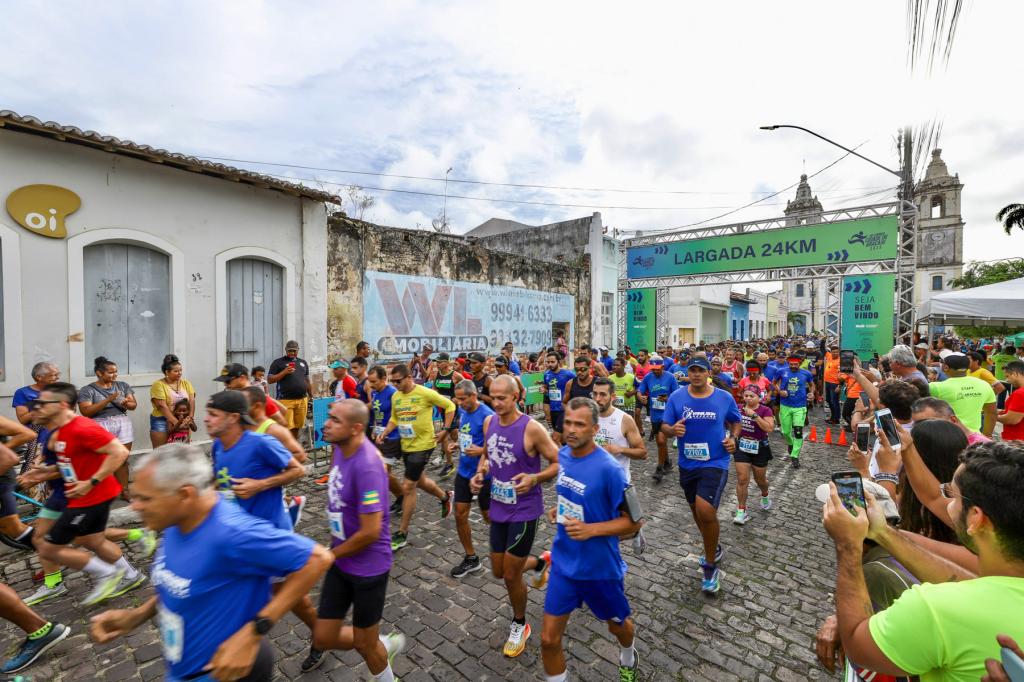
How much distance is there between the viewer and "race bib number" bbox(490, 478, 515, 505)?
3723 millimetres

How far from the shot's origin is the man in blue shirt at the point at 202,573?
1.95 meters

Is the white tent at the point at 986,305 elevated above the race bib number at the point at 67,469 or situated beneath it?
elevated above

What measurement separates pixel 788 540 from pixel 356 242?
9978 millimetres

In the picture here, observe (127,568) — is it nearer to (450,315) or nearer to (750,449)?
(750,449)

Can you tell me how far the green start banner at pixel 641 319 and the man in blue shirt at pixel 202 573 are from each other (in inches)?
799

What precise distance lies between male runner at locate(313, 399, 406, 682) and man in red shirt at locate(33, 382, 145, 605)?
2.23 meters

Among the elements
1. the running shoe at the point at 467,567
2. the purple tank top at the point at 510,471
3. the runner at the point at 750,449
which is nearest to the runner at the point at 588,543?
the purple tank top at the point at 510,471

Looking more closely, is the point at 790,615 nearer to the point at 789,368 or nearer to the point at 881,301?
the point at 789,368

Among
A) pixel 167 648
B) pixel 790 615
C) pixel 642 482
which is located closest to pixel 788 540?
pixel 790 615

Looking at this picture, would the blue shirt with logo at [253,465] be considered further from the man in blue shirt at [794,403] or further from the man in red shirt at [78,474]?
the man in blue shirt at [794,403]

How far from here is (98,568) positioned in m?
4.04

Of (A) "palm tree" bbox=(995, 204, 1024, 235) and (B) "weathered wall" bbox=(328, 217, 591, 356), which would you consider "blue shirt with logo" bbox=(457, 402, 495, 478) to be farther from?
(A) "palm tree" bbox=(995, 204, 1024, 235)

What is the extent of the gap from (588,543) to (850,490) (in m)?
1.58

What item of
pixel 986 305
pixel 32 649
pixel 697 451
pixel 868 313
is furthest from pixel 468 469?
pixel 868 313
